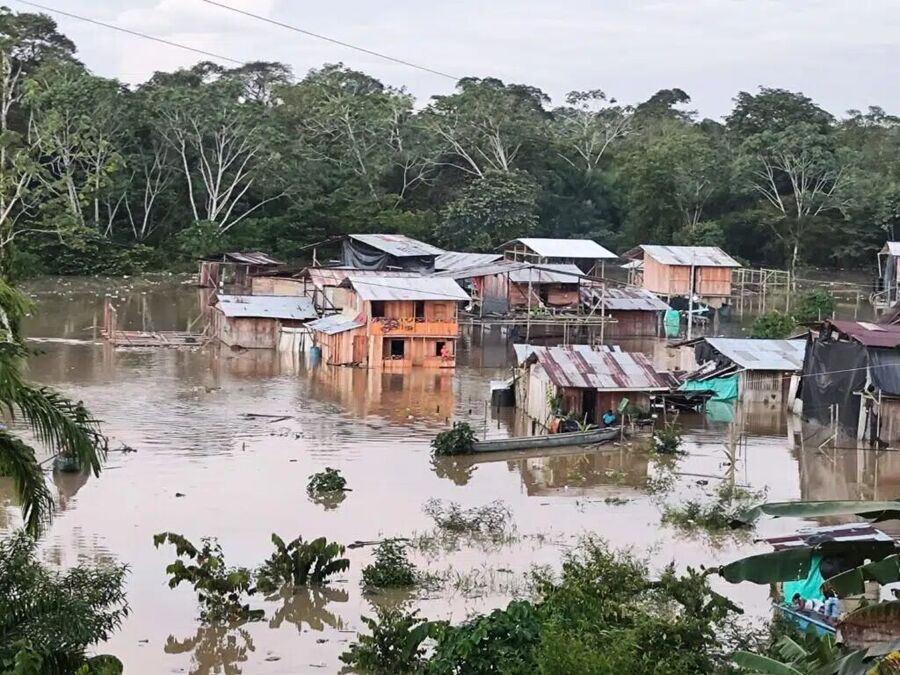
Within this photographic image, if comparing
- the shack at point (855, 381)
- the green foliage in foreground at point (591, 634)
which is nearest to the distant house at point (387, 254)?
the shack at point (855, 381)

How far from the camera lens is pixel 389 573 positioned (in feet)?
45.3

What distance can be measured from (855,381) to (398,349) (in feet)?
41.2

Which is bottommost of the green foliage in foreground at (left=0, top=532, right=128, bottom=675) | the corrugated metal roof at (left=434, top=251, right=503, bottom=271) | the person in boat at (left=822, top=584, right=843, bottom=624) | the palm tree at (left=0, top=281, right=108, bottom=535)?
the person in boat at (left=822, top=584, right=843, bottom=624)

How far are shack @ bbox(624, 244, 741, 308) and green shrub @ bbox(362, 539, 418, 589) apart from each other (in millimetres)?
28694

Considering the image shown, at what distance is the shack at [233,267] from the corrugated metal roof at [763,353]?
20.5m

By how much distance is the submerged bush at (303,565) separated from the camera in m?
13.6

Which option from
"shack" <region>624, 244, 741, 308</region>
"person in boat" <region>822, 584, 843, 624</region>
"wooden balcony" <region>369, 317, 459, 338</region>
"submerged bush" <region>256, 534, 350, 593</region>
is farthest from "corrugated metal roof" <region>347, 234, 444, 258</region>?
"person in boat" <region>822, 584, 843, 624</region>

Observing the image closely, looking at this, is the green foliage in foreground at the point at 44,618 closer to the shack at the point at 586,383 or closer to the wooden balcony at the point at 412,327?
the shack at the point at 586,383

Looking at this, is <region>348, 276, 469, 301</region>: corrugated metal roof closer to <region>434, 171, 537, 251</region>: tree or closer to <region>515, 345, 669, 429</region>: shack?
<region>515, 345, 669, 429</region>: shack

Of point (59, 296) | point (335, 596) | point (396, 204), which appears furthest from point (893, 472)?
point (396, 204)

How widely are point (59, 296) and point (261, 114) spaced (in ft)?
41.2

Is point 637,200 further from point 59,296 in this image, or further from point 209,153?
point 59,296

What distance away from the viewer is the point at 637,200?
52.7m

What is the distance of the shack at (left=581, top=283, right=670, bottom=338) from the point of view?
3812 centimetres
